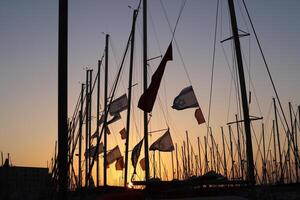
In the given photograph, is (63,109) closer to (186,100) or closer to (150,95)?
(150,95)

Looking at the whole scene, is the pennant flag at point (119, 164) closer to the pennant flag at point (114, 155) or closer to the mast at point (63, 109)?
the pennant flag at point (114, 155)

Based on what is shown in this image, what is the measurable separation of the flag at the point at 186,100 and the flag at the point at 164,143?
5035 mm

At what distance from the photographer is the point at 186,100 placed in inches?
1057

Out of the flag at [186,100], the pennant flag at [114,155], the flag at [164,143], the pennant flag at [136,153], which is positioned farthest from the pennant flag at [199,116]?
the pennant flag at [114,155]

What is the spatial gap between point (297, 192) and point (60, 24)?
557 inches

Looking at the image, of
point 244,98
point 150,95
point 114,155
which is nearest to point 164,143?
point 114,155

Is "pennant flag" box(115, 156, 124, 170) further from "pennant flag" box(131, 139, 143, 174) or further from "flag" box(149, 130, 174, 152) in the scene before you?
"pennant flag" box(131, 139, 143, 174)

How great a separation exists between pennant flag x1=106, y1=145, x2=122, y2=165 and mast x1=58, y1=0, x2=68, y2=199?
1245 inches

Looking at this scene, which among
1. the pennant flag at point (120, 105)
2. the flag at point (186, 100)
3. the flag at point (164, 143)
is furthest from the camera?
the pennant flag at point (120, 105)

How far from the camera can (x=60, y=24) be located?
8.74 meters

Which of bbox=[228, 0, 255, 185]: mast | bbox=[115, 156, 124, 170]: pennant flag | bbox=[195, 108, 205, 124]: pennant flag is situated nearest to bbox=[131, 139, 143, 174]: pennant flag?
bbox=[195, 108, 205, 124]: pennant flag

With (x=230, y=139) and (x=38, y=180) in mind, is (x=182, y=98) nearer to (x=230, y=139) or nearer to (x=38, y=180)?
(x=38, y=180)

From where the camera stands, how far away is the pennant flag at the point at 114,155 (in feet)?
131

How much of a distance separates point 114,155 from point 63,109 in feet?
105
